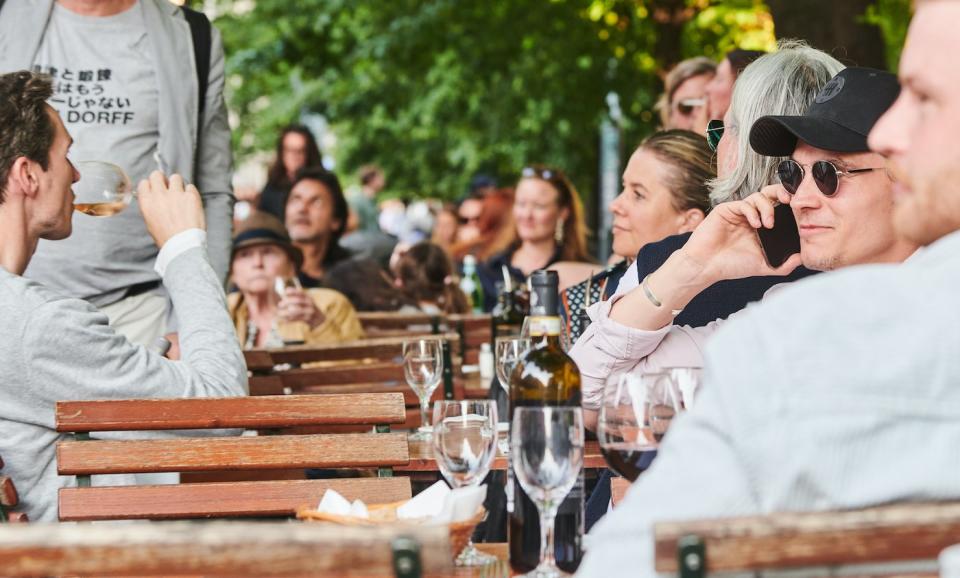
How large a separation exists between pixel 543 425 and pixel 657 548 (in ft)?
1.85

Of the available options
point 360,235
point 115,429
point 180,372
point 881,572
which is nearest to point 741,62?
point 180,372

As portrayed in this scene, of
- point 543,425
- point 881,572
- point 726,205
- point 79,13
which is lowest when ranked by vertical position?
point 881,572

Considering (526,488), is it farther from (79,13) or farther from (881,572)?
(79,13)

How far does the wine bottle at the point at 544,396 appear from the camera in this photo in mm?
2201

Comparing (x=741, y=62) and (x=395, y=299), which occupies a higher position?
(x=741, y=62)

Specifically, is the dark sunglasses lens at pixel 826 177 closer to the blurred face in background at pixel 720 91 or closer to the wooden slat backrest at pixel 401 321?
the blurred face in background at pixel 720 91

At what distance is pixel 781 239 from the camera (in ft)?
10.2

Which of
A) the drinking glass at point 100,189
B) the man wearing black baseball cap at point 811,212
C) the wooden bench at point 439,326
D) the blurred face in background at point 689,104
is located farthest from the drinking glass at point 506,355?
the blurred face in background at point 689,104

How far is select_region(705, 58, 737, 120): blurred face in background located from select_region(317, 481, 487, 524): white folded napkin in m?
3.73

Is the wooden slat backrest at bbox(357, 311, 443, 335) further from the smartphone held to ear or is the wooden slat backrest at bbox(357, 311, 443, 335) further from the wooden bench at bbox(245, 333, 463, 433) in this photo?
the smartphone held to ear

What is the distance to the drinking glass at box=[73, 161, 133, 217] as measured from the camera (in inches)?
152

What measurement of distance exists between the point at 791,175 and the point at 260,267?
407 cm

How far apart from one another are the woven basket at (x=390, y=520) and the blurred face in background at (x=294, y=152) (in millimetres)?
7385

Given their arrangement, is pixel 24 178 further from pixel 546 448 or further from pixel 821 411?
pixel 821 411
